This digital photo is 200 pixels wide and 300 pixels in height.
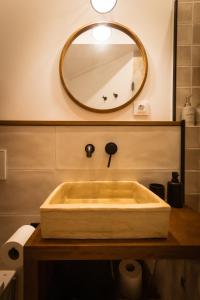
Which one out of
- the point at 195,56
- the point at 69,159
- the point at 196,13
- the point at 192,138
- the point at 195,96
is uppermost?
the point at 196,13

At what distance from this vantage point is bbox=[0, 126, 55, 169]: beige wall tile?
113cm

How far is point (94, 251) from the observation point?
618 millimetres

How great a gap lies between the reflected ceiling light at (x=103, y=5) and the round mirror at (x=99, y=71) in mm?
80

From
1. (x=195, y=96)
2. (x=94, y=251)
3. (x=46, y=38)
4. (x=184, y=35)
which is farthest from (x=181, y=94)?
(x=94, y=251)

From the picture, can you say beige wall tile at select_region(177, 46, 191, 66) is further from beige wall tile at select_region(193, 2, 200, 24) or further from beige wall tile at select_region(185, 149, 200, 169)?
beige wall tile at select_region(185, 149, 200, 169)

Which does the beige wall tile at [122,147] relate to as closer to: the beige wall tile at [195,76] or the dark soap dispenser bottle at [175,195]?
the dark soap dispenser bottle at [175,195]

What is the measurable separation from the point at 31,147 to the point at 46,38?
0.63 metres

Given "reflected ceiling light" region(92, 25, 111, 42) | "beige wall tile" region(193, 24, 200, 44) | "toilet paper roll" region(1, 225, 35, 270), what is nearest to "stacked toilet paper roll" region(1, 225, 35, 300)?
"toilet paper roll" region(1, 225, 35, 270)

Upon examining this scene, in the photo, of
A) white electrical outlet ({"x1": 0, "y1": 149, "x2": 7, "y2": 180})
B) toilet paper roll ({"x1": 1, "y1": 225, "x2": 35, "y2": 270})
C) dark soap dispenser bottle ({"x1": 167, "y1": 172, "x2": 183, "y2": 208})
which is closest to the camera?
toilet paper roll ({"x1": 1, "y1": 225, "x2": 35, "y2": 270})

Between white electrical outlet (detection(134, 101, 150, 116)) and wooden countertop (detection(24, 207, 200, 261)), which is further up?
white electrical outlet (detection(134, 101, 150, 116))

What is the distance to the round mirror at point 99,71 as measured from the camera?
1.17 meters

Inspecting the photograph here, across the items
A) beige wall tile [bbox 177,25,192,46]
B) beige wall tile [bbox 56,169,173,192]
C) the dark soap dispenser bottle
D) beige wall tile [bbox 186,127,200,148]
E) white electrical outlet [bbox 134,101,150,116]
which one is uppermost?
beige wall tile [bbox 177,25,192,46]

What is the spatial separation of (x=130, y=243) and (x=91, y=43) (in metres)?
1.05

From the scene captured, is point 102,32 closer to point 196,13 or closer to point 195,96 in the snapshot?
point 196,13
